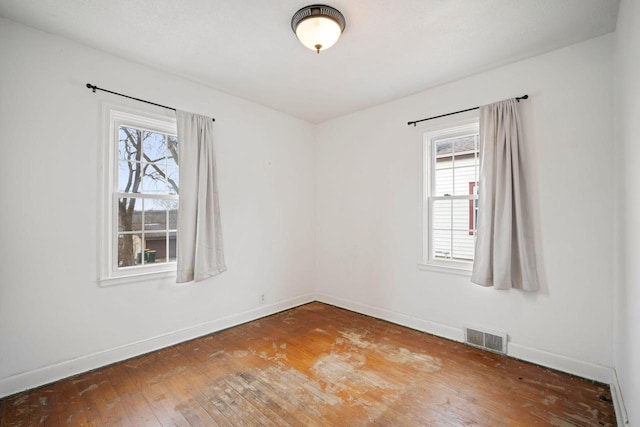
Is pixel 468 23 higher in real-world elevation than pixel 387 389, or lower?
higher

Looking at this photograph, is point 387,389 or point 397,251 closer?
point 387,389

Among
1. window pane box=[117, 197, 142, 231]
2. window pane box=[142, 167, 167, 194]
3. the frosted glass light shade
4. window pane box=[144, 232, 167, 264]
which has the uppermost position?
the frosted glass light shade

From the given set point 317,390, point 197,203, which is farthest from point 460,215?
point 197,203

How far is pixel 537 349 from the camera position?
270 cm

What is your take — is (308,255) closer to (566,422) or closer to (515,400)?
(515,400)

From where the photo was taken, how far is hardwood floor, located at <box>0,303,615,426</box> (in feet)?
6.51

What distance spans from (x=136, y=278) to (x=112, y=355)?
27.1 inches

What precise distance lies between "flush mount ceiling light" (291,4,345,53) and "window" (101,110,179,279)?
1.74 m

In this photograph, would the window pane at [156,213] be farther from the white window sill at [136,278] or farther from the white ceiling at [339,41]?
the white ceiling at [339,41]

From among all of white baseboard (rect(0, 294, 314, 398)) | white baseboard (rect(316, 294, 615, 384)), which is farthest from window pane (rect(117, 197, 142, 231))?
white baseboard (rect(316, 294, 615, 384))

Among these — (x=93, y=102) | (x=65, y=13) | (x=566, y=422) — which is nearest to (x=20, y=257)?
(x=93, y=102)

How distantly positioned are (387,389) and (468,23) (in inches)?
114

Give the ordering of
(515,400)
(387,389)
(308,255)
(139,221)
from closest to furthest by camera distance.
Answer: (515,400), (387,389), (139,221), (308,255)

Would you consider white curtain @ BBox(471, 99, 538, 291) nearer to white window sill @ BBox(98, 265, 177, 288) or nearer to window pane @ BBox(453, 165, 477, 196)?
window pane @ BBox(453, 165, 477, 196)
